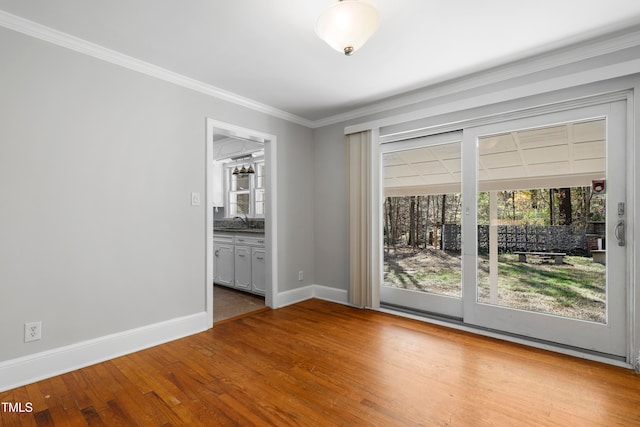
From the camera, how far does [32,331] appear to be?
226 cm

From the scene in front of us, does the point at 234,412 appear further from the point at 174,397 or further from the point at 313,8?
the point at 313,8

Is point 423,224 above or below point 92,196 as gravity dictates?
below

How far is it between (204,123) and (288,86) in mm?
974

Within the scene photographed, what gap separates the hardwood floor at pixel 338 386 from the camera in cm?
185

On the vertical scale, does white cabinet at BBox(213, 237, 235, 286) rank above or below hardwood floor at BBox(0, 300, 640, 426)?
above

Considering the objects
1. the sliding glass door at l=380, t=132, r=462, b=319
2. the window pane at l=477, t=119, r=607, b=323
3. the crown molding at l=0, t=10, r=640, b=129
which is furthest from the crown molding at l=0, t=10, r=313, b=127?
the window pane at l=477, t=119, r=607, b=323

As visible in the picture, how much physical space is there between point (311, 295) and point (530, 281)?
2685 mm

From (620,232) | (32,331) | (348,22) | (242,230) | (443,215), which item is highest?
(348,22)

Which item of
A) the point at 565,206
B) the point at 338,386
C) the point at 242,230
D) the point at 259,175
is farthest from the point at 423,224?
the point at 259,175

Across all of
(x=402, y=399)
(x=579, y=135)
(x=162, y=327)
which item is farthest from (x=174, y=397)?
(x=579, y=135)

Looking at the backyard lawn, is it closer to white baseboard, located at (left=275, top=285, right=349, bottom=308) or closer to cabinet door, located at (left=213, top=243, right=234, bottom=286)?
white baseboard, located at (left=275, top=285, right=349, bottom=308)

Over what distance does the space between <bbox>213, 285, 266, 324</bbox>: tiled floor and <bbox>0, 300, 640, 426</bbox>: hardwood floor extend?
0.71 metres

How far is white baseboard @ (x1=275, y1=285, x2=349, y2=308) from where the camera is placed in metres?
4.15

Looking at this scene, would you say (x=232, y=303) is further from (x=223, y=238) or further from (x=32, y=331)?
(x=32, y=331)
